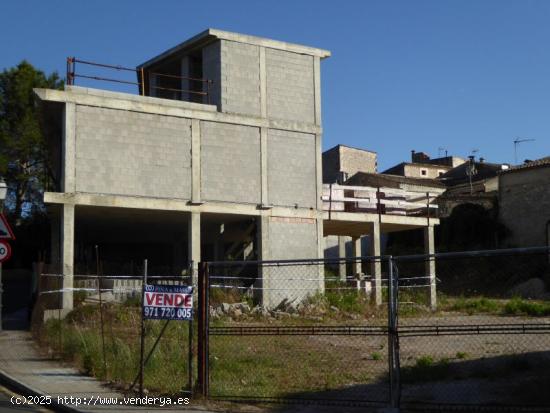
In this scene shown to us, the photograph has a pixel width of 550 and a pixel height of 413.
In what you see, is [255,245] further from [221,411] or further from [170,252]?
[221,411]

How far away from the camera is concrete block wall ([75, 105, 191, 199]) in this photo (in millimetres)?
25078

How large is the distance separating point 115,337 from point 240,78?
13261 millimetres

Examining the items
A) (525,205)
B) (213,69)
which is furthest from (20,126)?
(525,205)

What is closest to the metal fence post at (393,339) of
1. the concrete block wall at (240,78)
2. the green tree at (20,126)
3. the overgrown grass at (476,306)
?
the overgrown grass at (476,306)

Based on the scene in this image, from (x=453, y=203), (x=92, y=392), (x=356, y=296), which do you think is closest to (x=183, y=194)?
(x=356, y=296)

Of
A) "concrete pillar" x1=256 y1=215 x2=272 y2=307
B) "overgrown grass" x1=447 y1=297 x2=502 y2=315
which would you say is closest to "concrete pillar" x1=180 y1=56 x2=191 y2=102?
"concrete pillar" x1=256 y1=215 x2=272 y2=307

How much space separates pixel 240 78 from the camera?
28.1m

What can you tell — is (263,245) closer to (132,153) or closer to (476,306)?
(132,153)

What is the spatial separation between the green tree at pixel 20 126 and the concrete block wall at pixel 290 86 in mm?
23002

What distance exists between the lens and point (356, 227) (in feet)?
112

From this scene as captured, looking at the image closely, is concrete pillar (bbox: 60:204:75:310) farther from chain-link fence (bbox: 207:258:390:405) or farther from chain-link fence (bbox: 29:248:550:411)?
chain-link fence (bbox: 207:258:390:405)

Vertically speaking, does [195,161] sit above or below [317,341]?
above

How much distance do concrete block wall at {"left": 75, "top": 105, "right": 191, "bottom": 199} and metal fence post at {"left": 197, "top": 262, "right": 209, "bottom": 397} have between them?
47.8 ft

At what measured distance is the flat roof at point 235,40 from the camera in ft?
90.9
